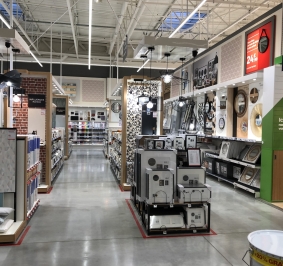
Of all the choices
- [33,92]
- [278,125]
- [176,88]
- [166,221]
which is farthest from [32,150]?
[176,88]

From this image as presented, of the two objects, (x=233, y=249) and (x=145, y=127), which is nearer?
(x=233, y=249)

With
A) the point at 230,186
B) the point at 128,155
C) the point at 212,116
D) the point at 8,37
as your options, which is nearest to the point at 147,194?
the point at 128,155

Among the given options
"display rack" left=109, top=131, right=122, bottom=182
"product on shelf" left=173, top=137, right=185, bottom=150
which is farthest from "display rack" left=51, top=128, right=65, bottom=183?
"product on shelf" left=173, top=137, right=185, bottom=150

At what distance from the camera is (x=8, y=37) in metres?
5.47

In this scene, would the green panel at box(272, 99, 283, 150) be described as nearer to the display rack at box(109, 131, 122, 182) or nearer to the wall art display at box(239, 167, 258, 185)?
the wall art display at box(239, 167, 258, 185)

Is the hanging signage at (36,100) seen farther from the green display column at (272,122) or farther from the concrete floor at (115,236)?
the green display column at (272,122)

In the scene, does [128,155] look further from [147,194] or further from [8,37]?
[8,37]

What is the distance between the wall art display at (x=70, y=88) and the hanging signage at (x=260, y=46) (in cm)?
1379

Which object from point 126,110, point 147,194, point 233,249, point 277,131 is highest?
point 126,110

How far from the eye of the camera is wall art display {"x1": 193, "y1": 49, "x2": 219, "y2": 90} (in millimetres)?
10383

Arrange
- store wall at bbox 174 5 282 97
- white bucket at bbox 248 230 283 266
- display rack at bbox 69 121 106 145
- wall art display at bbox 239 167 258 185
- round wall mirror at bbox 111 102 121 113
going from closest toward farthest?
white bucket at bbox 248 230 283 266 → store wall at bbox 174 5 282 97 → wall art display at bbox 239 167 258 185 → round wall mirror at bbox 111 102 121 113 → display rack at bbox 69 121 106 145

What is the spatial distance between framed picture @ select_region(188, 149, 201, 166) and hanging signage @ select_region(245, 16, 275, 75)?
12.4ft

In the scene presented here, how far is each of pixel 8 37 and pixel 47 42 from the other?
42.3 ft

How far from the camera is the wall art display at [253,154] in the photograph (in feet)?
24.7
